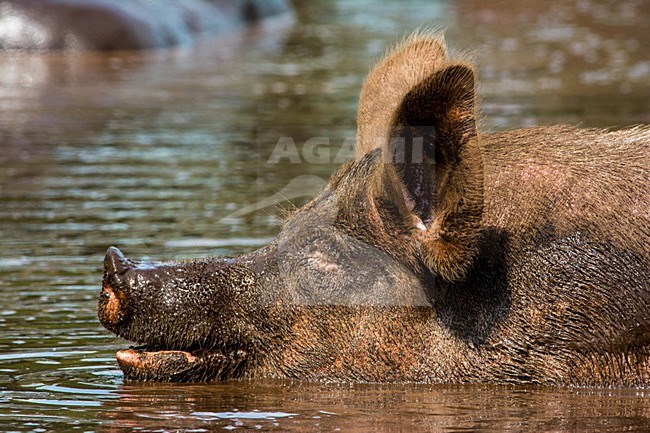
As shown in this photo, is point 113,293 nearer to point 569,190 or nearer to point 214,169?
point 569,190

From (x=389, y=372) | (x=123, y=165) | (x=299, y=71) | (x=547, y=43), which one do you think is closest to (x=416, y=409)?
(x=389, y=372)

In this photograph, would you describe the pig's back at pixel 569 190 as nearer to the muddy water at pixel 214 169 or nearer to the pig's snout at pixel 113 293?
the muddy water at pixel 214 169

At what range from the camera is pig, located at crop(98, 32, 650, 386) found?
5902 mm

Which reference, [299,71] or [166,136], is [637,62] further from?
[166,136]

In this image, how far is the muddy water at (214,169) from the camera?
19.6 ft

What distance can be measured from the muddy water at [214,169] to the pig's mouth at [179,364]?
84 mm

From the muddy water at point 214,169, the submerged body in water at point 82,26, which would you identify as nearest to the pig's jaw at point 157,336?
the muddy water at point 214,169

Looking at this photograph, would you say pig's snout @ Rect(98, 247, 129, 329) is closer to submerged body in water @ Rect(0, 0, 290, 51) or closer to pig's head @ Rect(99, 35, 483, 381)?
pig's head @ Rect(99, 35, 483, 381)

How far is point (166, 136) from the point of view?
587 inches

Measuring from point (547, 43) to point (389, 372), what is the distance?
63.0 feet

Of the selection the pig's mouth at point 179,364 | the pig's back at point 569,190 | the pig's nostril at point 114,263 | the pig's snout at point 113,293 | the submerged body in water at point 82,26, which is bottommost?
the pig's mouth at point 179,364

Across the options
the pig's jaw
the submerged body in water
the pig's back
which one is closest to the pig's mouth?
the pig's jaw

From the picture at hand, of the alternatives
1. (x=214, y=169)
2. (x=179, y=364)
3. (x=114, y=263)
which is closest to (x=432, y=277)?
(x=179, y=364)

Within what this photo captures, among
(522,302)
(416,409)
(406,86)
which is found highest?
(406,86)
